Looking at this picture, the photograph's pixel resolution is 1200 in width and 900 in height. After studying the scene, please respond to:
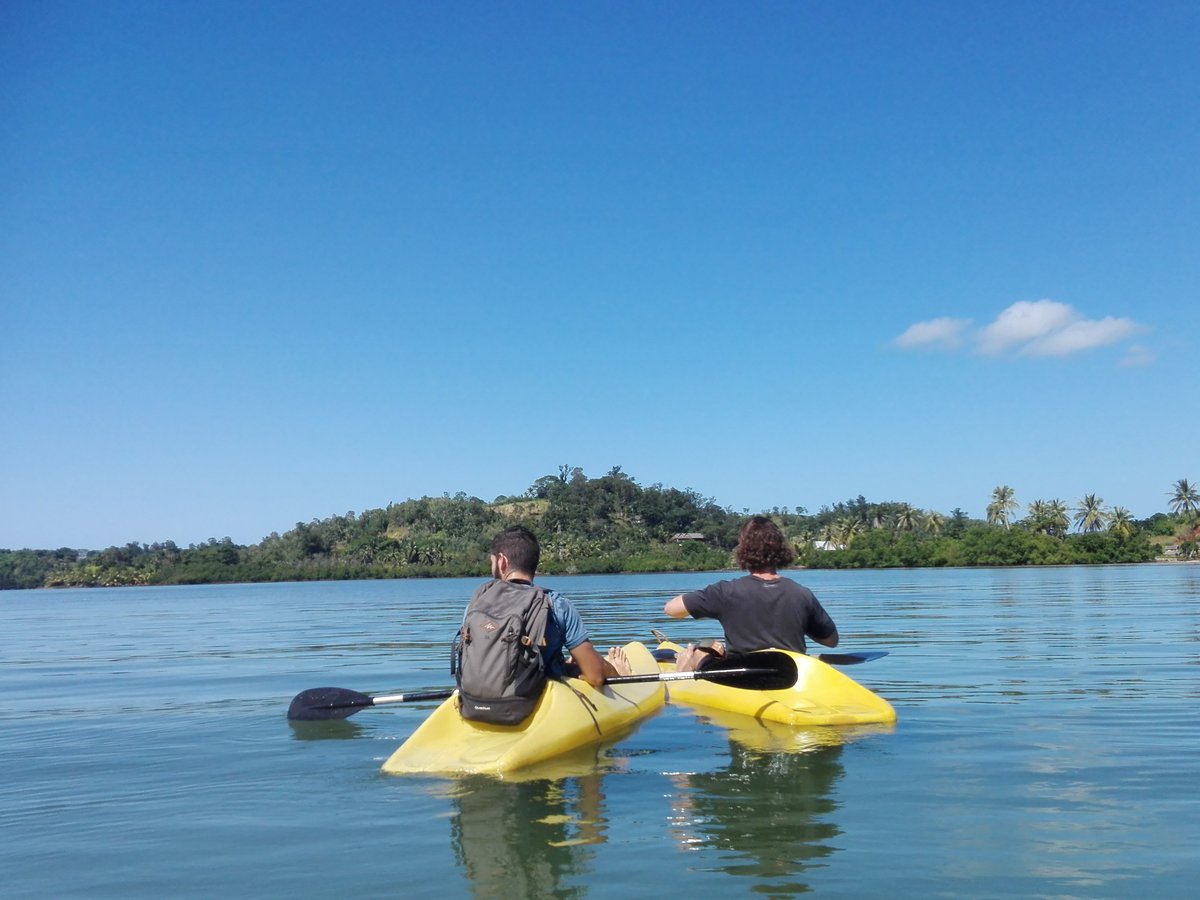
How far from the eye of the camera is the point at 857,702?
Answer: 24.2 ft

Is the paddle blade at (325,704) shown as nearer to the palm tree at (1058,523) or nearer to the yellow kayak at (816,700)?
the yellow kayak at (816,700)

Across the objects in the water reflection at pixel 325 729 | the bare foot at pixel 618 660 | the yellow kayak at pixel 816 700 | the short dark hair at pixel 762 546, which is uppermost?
the short dark hair at pixel 762 546

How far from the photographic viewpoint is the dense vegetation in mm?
81750

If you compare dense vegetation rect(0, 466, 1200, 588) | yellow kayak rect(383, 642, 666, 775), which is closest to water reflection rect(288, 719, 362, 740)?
yellow kayak rect(383, 642, 666, 775)

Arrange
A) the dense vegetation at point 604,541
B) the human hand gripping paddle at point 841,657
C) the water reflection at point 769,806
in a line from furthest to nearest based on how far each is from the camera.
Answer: the dense vegetation at point 604,541 → the human hand gripping paddle at point 841,657 → the water reflection at point 769,806

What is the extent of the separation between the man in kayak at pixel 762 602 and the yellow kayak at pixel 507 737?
1.12 metres

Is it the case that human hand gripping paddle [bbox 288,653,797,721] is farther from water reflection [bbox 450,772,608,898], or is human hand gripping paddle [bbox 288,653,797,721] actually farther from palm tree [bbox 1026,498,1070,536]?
palm tree [bbox 1026,498,1070,536]

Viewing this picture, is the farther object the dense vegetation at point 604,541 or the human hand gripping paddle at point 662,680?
the dense vegetation at point 604,541

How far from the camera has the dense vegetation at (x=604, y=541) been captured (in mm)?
81750

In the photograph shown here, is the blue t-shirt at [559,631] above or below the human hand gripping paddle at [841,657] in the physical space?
above

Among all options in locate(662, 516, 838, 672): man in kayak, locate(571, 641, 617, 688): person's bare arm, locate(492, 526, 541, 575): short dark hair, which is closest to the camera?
locate(492, 526, 541, 575): short dark hair

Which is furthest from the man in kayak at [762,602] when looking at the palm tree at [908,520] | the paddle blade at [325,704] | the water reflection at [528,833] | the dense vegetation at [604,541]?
the palm tree at [908,520]

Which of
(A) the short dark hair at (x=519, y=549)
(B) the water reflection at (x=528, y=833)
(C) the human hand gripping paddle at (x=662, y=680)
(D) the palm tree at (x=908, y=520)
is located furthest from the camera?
(D) the palm tree at (x=908, y=520)

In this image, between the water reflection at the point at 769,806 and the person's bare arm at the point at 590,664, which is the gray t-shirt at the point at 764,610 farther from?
the person's bare arm at the point at 590,664
